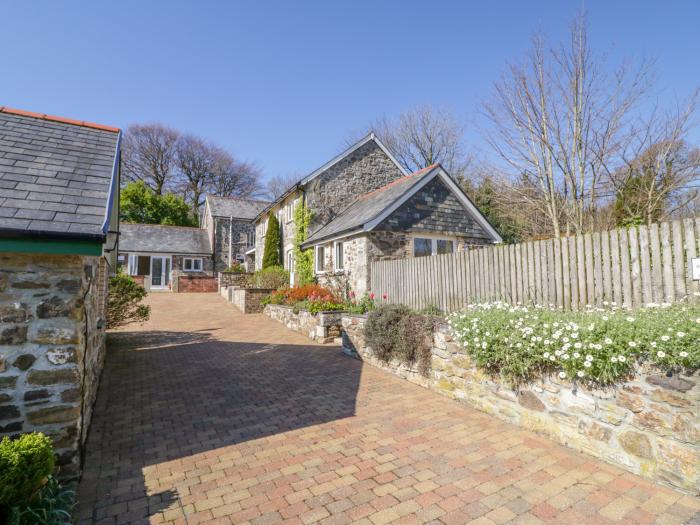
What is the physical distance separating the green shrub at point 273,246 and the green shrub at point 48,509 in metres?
18.0

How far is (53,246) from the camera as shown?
2895 millimetres

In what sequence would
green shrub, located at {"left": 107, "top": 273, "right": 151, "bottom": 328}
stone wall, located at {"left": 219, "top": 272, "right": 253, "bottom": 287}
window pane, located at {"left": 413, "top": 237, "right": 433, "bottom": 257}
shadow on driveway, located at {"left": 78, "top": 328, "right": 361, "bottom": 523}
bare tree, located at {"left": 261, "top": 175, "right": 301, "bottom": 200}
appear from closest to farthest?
shadow on driveway, located at {"left": 78, "top": 328, "right": 361, "bottom": 523}, green shrub, located at {"left": 107, "top": 273, "right": 151, "bottom": 328}, window pane, located at {"left": 413, "top": 237, "right": 433, "bottom": 257}, stone wall, located at {"left": 219, "top": 272, "right": 253, "bottom": 287}, bare tree, located at {"left": 261, "top": 175, "right": 301, "bottom": 200}

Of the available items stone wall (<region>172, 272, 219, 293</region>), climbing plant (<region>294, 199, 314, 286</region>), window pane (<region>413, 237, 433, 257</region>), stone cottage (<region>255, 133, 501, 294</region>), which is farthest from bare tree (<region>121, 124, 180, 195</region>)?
window pane (<region>413, 237, 433, 257</region>)

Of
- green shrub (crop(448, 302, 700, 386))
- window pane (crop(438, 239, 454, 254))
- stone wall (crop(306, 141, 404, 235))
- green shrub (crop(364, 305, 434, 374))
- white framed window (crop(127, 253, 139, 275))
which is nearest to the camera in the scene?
green shrub (crop(448, 302, 700, 386))

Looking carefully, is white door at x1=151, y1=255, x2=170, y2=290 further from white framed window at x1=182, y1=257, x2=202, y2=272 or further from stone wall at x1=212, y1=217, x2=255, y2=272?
stone wall at x1=212, y1=217, x2=255, y2=272

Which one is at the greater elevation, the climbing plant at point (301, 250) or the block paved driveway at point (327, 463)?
the climbing plant at point (301, 250)

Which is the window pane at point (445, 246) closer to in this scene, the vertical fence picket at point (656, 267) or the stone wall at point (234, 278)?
the vertical fence picket at point (656, 267)

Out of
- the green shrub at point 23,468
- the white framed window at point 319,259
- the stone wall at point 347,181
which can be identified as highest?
the stone wall at point 347,181

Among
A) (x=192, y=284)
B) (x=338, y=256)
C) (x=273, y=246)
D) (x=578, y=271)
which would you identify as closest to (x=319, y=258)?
(x=338, y=256)

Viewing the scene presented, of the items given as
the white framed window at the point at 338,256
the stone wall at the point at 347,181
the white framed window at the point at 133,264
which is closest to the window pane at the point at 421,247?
the white framed window at the point at 338,256

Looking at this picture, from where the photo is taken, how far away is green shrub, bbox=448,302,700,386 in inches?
120

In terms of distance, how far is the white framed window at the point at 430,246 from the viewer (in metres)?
13.6

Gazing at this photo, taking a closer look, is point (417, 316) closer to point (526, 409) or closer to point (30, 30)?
point (526, 409)

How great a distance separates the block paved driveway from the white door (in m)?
22.9
